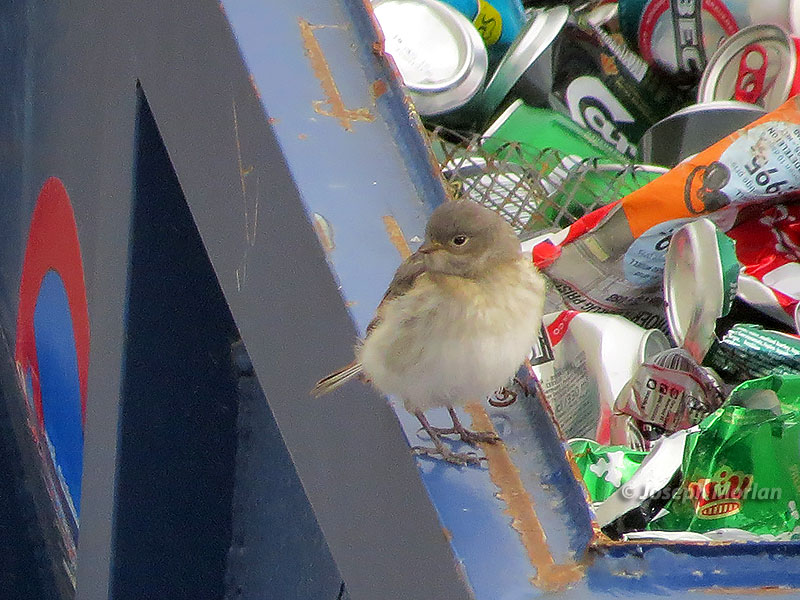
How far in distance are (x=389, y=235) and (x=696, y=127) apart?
916mm

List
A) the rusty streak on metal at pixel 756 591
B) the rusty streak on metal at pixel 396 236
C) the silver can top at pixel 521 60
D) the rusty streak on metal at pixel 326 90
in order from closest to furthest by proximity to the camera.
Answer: the rusty streak on metal at pixel 756 591
the rusty streak on metal at pixel 396 236
the rusty streak on metal at pixel 326 90
the silver can top at pixel 521 60

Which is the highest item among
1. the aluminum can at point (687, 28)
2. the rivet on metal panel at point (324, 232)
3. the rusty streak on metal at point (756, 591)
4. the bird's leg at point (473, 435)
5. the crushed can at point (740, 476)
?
the aluminum can at point (687, 28)

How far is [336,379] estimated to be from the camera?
1.48 m

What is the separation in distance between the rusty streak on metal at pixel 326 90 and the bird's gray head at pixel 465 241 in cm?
23

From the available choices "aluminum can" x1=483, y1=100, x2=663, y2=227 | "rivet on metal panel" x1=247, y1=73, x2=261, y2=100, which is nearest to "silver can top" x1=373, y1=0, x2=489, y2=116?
"aluminum can" x1=483, y1=100, x2=663, y2=227

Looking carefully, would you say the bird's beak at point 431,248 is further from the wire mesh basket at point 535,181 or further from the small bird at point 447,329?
the wire mesh basket at point 535,181

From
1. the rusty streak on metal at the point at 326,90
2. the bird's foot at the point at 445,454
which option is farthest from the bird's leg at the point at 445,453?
the rusty streak on metal at the point at 326,90

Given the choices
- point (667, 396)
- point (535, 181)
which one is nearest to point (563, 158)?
point (535, 181)

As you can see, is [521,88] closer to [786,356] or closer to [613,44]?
[613,44]

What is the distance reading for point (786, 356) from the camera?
1.77 metres

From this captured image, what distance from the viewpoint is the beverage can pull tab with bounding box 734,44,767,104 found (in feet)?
7.66

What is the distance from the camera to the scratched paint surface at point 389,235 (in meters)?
1.16

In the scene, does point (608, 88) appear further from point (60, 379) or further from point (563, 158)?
point (60, 379)

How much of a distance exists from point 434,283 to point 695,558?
534 millimetres
